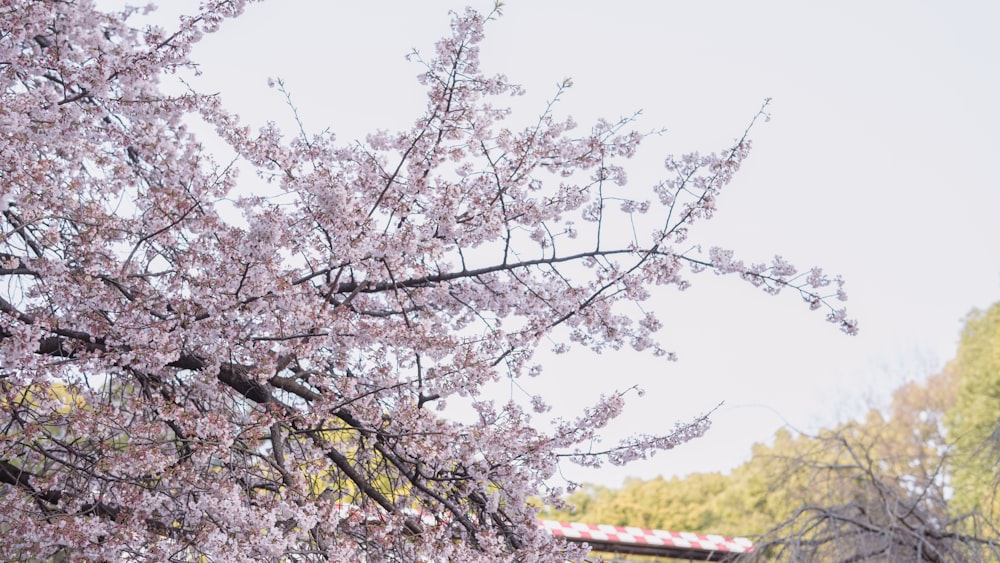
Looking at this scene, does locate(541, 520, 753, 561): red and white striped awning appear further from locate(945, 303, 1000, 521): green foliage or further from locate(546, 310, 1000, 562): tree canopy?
locate(945, 303, 1000, 521): green foliage

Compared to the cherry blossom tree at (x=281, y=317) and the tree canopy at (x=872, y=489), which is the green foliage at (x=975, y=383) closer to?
the tree canopy at (x=872, y=489)

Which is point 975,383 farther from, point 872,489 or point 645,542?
point 872,489

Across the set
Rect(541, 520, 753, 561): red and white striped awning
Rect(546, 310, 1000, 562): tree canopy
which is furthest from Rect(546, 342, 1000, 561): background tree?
Rect(541, 520, 753, 561): red and white striped awning

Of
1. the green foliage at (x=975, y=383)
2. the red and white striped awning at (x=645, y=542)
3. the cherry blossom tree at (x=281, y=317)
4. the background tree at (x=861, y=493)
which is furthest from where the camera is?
the green foliage at (x=975, y=383)

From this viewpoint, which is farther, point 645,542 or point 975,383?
point 975,383

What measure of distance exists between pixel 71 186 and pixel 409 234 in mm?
1505

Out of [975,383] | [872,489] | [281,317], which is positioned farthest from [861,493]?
[975,383]

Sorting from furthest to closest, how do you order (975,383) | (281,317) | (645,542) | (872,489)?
(975,383) → (645,542) → (872,489) → (281,317)

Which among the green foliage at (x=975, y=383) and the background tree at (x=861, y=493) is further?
the green foliage at (x=975, y=383)

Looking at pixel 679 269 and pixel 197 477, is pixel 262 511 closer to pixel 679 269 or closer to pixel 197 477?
pixel 197 477

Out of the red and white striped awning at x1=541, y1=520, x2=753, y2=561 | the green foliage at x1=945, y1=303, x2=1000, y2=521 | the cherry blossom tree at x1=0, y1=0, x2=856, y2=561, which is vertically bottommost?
the cherry blossom tree at x1=0, y1=0, x2=856, y2=561

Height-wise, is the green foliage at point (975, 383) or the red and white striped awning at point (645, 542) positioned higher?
the green foliage at point (975, 383)

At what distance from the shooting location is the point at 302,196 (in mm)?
3598

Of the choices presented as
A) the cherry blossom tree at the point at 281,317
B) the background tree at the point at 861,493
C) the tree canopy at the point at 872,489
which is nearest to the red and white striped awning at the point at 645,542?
the background tree at the point at 861,493
